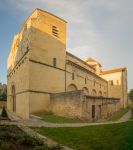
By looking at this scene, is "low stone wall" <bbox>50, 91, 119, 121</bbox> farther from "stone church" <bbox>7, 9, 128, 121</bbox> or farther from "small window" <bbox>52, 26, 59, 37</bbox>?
"small window" <bbox>52, 26, 59, 37</bbox>

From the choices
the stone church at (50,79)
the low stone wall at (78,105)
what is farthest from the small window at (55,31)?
the low stone wall at (78,105)

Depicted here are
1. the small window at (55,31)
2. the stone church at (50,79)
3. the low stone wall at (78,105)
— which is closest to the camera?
the low stone wall at (78,105)

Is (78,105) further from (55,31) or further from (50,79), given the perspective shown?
(55,31)

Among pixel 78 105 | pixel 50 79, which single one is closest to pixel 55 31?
pixel 50 79

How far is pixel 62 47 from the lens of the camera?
31891mm

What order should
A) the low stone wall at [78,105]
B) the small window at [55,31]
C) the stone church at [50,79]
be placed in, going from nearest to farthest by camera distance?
1. the low stone wall at [78,105]
2. the stone church at [50,79]
3. the small window at [55,31]

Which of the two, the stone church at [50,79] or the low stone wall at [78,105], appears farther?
the stone church at [50,79]

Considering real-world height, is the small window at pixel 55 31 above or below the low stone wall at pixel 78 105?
above

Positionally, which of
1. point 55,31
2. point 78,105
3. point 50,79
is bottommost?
point 78,105

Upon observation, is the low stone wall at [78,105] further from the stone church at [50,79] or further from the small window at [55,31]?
the small window at [55,31]

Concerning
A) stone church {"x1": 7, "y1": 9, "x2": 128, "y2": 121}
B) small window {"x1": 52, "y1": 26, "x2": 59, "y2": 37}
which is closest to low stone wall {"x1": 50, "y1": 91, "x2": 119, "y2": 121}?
stone church {"x1": 7, "y1": 9, "x2": 128, "y2": 121}

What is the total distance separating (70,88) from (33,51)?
A: 390 inches

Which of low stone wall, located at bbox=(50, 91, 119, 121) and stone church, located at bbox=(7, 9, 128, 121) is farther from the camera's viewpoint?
stone church, located at bbox=(7, 9, 128, 121)

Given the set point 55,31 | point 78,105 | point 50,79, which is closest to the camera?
point 78,105
